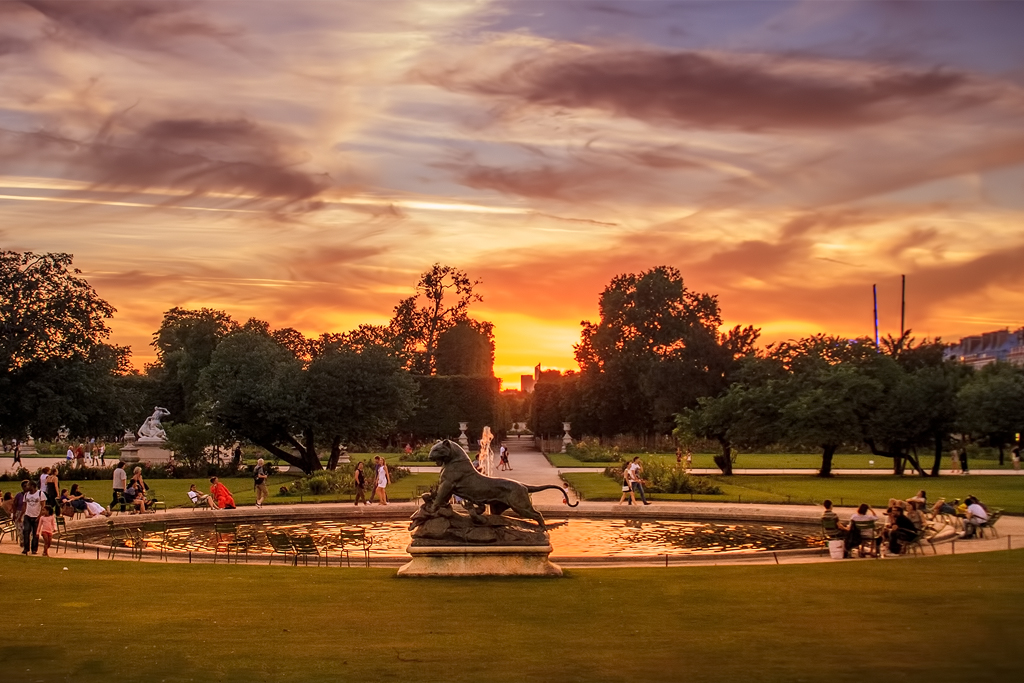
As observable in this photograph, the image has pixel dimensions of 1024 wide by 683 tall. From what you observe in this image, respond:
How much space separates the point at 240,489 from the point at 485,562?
2308 centimetres

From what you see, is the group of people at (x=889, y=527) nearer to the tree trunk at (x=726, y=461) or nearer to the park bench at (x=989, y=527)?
the park bench at (x=989, y=527)

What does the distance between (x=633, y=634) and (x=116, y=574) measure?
896 cm

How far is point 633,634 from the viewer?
11797mm

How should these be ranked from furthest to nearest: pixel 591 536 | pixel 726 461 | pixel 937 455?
pixel 726 461 < pixel 937 455 < pixel 591 536

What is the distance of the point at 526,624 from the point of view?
12.5 meters

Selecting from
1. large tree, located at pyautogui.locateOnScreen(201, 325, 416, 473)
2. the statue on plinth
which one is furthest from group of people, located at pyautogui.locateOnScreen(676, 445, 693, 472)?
the statue on plinth

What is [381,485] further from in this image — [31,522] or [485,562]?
[485,562]

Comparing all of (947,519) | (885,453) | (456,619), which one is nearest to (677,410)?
(885,453)

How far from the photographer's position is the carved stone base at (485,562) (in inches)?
649

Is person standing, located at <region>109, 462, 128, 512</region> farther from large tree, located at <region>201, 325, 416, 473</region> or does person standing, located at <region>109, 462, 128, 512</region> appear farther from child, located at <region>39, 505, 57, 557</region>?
large tree, located at <region>201, 325, 416, 473</region>

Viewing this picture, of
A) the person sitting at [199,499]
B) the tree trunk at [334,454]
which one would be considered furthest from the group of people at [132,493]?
the tree trunk at [334,454]

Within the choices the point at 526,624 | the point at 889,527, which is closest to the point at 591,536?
the point at 889,527

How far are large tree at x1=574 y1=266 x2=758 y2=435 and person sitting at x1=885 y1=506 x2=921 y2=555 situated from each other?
49.3 meters

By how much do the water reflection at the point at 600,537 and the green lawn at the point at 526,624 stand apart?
12.0 ft
